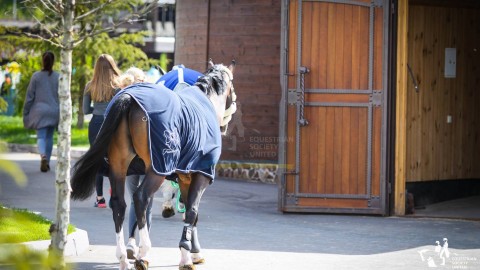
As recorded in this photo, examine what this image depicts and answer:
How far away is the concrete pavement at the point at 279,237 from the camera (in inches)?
337

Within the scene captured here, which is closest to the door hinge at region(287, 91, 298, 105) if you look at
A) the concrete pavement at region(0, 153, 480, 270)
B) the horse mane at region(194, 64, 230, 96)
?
the concrete pavement at region(0, 153, 480, 270)

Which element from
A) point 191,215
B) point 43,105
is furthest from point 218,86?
point 43,105

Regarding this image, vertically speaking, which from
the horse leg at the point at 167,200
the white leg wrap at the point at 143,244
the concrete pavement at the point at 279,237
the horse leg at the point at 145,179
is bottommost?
the concrete pavement at the point at 279,237

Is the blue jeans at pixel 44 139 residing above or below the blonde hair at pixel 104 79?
below

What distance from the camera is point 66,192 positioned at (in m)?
6.32

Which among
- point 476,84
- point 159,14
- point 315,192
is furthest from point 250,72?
point 159,14

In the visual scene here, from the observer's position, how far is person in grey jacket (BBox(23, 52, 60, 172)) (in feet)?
53.0

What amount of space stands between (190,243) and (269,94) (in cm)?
1013

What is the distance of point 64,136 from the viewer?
642 cm

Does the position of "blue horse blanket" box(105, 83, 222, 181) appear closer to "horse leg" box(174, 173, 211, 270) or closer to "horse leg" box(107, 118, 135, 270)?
"horse leg" box(174, 173, 211, 270)

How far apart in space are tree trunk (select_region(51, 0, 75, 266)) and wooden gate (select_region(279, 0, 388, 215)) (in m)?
6.24

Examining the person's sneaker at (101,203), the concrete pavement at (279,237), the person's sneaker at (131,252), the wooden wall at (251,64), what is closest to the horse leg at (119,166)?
the person's sneaker at (131,252)

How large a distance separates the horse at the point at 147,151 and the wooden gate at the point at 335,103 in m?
4.60

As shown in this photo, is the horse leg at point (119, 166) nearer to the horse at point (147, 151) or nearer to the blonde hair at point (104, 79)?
the horse at point (147, 151)
